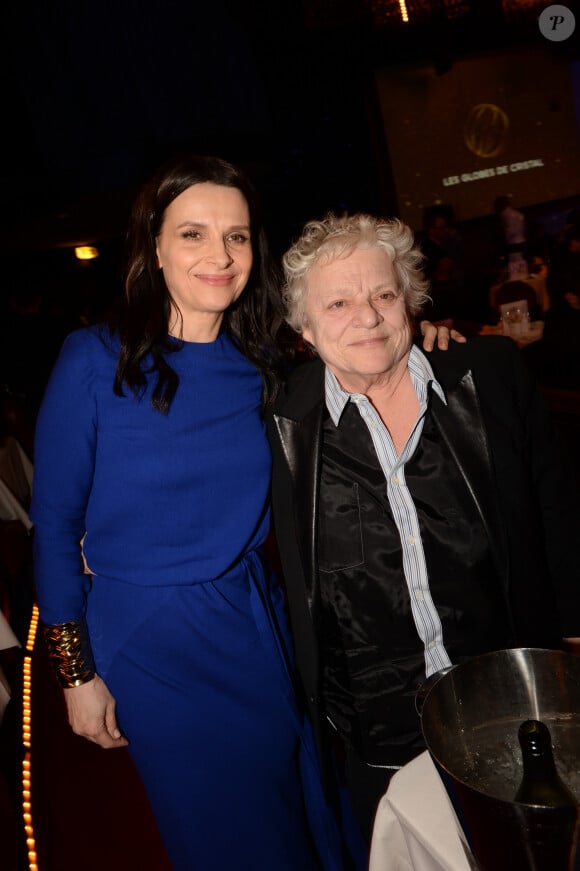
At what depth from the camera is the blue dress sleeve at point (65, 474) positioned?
4.67 ft

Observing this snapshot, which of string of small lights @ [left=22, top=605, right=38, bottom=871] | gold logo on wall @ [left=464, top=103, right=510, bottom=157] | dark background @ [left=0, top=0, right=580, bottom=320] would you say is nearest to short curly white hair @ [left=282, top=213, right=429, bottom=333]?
string of small lights @ [left=22, top=605, right=38, bottom=871]

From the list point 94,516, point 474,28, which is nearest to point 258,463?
point 94,516

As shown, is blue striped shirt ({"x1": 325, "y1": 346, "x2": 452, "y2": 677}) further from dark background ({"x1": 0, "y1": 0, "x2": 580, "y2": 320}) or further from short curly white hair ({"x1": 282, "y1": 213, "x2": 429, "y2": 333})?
dark background ({"x1": 0, "y1": 0, "x2": 580, "y2": 320})

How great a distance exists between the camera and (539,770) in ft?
2.19

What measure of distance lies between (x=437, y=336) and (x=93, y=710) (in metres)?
1.24

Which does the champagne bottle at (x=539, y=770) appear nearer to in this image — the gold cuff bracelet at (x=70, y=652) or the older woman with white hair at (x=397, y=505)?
the older woman with white hair at (x=397, y=505)

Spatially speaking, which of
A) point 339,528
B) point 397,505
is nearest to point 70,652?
point 339,528

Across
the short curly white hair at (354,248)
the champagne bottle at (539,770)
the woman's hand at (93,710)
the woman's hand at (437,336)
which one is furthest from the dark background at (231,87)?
the champagne bottle at (539,770)

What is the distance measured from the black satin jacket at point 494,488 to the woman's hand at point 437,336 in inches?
0.8

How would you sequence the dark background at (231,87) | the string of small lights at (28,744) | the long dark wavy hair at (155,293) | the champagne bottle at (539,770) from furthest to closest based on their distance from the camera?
1. the dark background at (231,87)
2. the string of small lights at (28,744)
3. the long dark wavy hair at (155,293)
4. the champagne bottle at (539,770)

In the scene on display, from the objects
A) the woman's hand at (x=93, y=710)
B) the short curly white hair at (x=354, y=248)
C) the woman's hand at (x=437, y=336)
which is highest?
the short curly white hair at (x=354, y=248)

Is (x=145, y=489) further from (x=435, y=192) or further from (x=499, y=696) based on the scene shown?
(x=435, y=192)

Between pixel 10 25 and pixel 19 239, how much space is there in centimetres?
703

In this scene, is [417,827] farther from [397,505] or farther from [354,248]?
[354,248]
